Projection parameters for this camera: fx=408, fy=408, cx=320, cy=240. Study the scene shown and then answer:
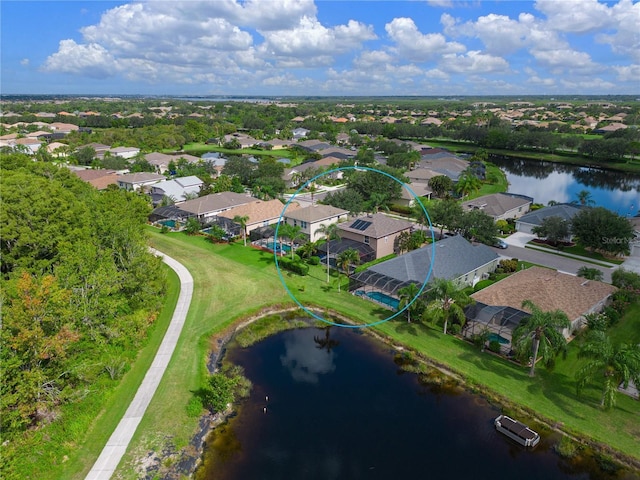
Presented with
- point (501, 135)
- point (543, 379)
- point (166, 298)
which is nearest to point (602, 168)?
point (501, 135)

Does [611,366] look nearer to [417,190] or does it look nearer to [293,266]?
[293,266]

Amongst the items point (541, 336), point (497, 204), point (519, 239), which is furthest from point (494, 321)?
point (497, 204)

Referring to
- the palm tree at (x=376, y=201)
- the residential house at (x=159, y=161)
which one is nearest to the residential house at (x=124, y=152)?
the residential house at (x=159, y=161)

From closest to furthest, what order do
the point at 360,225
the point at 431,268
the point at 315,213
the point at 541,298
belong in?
the point at 541,298 < the point at 431,268 < the point at 360,225 < the point at 315,213

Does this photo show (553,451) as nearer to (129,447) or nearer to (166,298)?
(129,447)

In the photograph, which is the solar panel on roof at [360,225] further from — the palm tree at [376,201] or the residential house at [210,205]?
the residential house at [210,205]

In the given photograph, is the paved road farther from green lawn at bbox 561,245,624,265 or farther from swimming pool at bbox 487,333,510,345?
swimming pool at bbox 487,333,510,345
